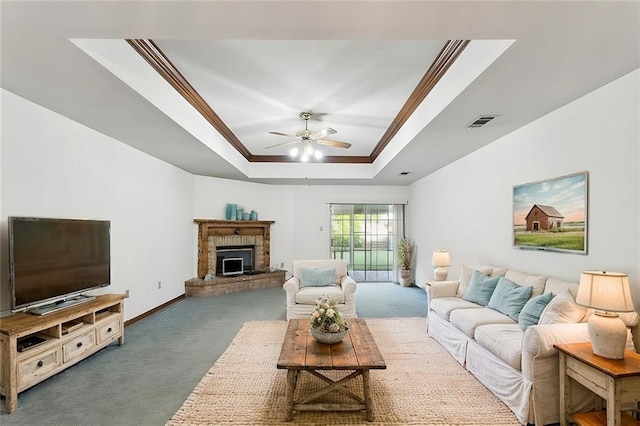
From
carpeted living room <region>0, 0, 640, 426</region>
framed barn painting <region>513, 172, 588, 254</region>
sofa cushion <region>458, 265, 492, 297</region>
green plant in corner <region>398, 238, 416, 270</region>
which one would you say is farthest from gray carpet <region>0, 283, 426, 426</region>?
framed barn painting <region>513, 172, 588, 254</region>

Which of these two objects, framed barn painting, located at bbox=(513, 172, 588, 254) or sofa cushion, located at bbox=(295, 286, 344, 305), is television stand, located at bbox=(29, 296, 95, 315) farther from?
framed barn painting, located at bbox=(513, 172, 588, 254)

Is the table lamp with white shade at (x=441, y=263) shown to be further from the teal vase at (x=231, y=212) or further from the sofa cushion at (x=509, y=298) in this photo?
the teal vase at (x=231, y=212)

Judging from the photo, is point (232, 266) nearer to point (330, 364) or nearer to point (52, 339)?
point (52, 339)

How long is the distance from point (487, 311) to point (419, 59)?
102 inches

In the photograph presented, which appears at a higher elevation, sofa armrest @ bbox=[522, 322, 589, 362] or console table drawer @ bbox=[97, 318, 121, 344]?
sofa armrest @ bbox=[522, 322, 589, 362]

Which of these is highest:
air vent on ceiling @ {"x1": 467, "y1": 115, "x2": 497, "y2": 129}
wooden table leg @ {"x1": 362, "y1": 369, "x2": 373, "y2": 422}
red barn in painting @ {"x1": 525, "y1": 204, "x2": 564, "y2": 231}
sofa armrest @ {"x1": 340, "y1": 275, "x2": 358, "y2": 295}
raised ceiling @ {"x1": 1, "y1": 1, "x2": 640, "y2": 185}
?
raised ceiling @ {"x1": 1, "y1": 1, "x2": 640, "y2": 185}

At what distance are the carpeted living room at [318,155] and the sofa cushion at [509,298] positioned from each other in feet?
0.08

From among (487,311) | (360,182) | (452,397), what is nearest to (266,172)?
(360,182)

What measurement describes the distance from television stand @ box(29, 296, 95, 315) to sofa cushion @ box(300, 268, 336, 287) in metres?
2.64

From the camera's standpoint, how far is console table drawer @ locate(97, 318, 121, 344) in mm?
3480

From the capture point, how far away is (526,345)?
2398 mm

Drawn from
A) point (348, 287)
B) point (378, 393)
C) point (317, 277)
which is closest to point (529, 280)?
point (378, 393)

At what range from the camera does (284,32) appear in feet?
6.24

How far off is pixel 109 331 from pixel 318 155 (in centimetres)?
330
